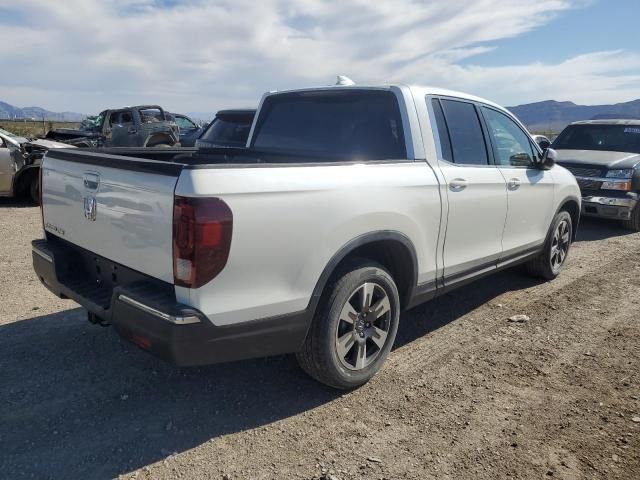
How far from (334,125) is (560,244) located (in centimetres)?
330

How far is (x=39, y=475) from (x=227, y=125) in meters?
7.32

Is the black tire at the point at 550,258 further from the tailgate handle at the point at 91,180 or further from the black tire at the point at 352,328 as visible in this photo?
the tailgate handle at the point at 91,180

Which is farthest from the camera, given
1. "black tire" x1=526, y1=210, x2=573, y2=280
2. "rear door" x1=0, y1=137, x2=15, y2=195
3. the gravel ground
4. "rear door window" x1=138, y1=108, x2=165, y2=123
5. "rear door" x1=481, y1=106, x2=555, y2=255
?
"rear door window" x1=138, y1=108, x2=165, y2=123

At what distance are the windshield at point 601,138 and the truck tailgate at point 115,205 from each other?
9.32 metres

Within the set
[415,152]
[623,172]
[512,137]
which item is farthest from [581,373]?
[623,172]

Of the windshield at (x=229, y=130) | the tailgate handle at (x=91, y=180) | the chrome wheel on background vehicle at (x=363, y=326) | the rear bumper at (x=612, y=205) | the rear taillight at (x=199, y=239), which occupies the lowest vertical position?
the chrome wheel on background vehicle at (x=363, y=326)

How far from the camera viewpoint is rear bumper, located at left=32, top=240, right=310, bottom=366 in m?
2.32

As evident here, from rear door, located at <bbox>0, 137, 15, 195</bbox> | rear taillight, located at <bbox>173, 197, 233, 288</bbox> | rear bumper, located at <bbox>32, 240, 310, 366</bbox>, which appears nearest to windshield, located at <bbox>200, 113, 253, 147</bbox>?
rear door, located at <bbox>0, 137, 15, 195</bbox>

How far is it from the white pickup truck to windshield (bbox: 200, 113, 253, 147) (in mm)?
4315

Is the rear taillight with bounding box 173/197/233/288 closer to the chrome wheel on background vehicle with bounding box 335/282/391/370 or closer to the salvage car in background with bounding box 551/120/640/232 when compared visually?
the chrome wheel on background vehicle with bounding box 335/282/391/370

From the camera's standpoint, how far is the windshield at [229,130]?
865cm

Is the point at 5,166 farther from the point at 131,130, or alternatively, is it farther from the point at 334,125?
the point at 334,125

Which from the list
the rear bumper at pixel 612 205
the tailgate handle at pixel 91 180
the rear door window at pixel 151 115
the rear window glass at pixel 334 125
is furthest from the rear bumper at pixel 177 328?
the rear door window at pixel 151 115

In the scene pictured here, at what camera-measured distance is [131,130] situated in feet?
44.4
